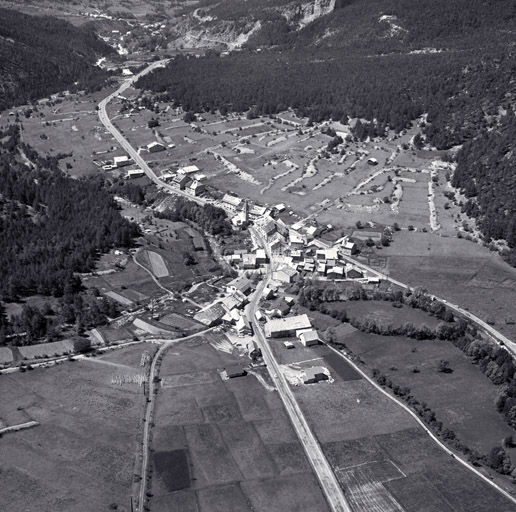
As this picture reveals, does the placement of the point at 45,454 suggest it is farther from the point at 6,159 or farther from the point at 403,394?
the point at 6,159

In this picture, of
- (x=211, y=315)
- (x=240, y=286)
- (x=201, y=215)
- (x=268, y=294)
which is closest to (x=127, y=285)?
(x=211, y=315)

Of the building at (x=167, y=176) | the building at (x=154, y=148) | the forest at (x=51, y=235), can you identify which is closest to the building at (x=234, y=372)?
the forest at (x=51, y=235)

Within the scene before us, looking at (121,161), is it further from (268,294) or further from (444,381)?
(444,381)

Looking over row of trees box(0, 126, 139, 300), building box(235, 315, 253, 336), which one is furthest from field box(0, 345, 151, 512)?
row of trees box(0, 126, 139, 300)

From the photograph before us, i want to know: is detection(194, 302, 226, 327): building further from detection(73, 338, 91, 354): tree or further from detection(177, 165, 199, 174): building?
detection(177, 165, 199, 174): building

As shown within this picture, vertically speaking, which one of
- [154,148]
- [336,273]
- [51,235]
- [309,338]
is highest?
[154,148]

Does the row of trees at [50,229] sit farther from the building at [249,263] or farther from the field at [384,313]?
the field at [384,313]

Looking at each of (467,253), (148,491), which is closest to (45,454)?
(148,491)
